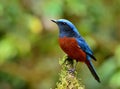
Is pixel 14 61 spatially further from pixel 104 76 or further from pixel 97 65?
pixel 104 76

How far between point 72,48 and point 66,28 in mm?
255

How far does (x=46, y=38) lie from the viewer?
26.9 ft

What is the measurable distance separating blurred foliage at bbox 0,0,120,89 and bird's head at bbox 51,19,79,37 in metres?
2.15

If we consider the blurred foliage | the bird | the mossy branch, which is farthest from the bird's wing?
the blurred foliage

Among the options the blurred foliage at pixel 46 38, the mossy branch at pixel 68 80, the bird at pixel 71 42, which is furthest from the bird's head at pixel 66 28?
the blurred foliage at pixel 46 38

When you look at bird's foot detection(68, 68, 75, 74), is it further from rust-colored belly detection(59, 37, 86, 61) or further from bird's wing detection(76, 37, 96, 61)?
bird's wing detection(76, 37, 96, 61)

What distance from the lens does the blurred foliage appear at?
7422mm

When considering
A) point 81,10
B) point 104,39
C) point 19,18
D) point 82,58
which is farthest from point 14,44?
point 82,58

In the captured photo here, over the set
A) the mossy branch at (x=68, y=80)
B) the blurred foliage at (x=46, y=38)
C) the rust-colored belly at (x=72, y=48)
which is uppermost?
the blurred foliage at (x=46, y=38)

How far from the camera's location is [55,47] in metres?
8.16

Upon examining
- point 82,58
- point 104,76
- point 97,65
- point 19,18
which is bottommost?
point 82,58

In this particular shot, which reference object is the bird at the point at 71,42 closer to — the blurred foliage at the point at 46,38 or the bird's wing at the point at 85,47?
the bird's wing at the point at 85,47

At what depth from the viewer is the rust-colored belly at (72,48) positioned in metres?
4.85

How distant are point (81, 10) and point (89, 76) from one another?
1.02 metres
